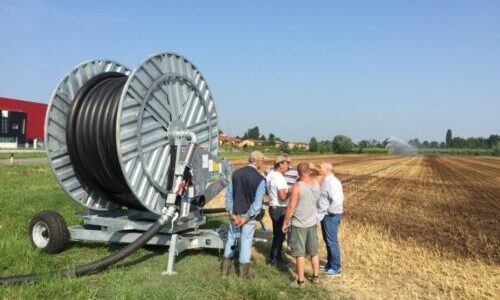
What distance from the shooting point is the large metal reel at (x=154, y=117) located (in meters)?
7.33

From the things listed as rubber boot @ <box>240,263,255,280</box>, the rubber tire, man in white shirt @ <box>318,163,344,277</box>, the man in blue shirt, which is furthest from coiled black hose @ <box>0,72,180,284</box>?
man in white shirt @ <box>318,163,344,277</box>

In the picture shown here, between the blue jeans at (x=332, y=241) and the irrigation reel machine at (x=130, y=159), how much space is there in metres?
1.74

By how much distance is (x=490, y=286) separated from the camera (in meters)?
7.16

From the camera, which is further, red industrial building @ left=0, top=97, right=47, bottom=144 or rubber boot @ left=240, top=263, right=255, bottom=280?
red industrial building @ left=0, top=97, right=47, bottom=144

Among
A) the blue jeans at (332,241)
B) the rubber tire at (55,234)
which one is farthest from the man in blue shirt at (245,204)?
the rubber tire at (55,234)

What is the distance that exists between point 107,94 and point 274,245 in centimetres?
373

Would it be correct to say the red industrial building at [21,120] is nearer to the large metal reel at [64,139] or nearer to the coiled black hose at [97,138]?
the large metal reel at [64,139]

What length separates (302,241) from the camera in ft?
22.2

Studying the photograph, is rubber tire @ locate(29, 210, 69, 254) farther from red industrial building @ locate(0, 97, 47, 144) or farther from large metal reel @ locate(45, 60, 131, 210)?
red industrial building @ locate(0, 97, 47, 144)

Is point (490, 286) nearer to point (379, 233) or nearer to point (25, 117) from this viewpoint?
point (379, 233)

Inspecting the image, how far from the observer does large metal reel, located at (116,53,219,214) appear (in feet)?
24.1

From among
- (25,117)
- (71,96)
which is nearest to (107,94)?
(71,96)

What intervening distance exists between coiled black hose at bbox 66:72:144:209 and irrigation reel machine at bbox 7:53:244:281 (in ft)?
0.05

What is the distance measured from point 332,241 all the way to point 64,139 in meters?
4.89
